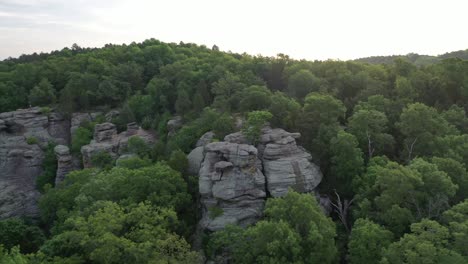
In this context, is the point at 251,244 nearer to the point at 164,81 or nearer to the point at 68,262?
the point at 68,262

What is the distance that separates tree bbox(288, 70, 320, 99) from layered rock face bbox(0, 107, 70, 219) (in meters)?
35.2

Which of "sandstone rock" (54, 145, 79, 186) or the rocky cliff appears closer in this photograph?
the rocky cliff

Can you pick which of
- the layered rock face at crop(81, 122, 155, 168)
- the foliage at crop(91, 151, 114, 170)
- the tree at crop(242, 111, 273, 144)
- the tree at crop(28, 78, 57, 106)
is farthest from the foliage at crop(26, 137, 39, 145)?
the tree at crop(242, 111, 273, 144)

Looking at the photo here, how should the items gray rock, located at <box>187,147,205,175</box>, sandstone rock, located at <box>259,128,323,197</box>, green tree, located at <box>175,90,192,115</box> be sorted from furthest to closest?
green tree, located at <box>175,90,192,115</box> < gray rock, located at <box>187,147,205,175</box> < sandstone rock, located at <box>259,128,323,197</box>

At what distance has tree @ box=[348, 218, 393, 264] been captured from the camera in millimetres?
21953

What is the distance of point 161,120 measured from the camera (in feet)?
168

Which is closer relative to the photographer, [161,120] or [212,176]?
[212,176]

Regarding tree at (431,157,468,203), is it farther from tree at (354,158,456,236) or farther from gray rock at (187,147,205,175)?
gray rock at (187,147,205,175)

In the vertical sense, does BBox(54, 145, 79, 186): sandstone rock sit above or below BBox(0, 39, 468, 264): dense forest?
below

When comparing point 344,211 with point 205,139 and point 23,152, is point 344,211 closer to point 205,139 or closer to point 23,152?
point 205,139

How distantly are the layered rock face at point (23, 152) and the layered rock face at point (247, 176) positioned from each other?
86.1 feet

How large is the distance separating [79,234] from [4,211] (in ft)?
85.7

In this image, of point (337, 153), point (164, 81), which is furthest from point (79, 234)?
point (164, 81)

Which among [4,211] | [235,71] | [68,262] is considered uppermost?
[235,71]
